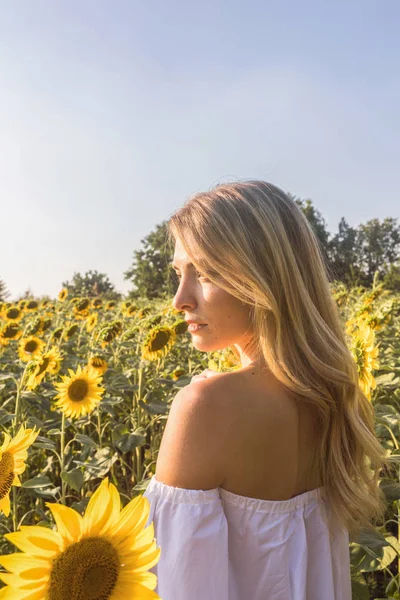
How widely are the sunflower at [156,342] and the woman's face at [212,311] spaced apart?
1926mm

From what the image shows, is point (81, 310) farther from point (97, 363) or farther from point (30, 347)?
point (97, 363)

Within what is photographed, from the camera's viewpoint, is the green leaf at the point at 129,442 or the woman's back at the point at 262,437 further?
the green leaf at the point at 129,442

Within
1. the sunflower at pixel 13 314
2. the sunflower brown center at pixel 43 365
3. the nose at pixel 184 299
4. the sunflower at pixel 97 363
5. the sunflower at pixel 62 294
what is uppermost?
the sunflower at pixel 62 294

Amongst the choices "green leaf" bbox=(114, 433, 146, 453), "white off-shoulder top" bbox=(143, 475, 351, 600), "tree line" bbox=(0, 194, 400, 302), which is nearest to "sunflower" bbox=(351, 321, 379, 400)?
"white off-shoulder top" bbox=(143, 475, 351, 600)

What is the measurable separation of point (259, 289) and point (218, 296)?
0.12 m

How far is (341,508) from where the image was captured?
1.33 metres

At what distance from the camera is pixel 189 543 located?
41.8 inches

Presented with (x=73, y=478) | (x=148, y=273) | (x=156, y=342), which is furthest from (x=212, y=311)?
(x=148, y=273)

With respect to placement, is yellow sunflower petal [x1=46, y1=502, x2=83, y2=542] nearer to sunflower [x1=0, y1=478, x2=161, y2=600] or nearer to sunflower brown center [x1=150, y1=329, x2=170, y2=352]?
sunflower [x1=0, y1=478, x2=161, y2=600]

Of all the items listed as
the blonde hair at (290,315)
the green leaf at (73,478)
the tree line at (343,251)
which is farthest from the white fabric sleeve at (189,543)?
the tree line at (343,251)

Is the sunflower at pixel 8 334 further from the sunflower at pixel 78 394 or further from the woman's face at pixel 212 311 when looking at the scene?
the woman's face at pixel 212 311

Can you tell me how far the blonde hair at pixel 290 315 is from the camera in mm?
1314

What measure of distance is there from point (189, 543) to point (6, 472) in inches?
16.1

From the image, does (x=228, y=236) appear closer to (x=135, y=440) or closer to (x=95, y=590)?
(x=95, y=590)
